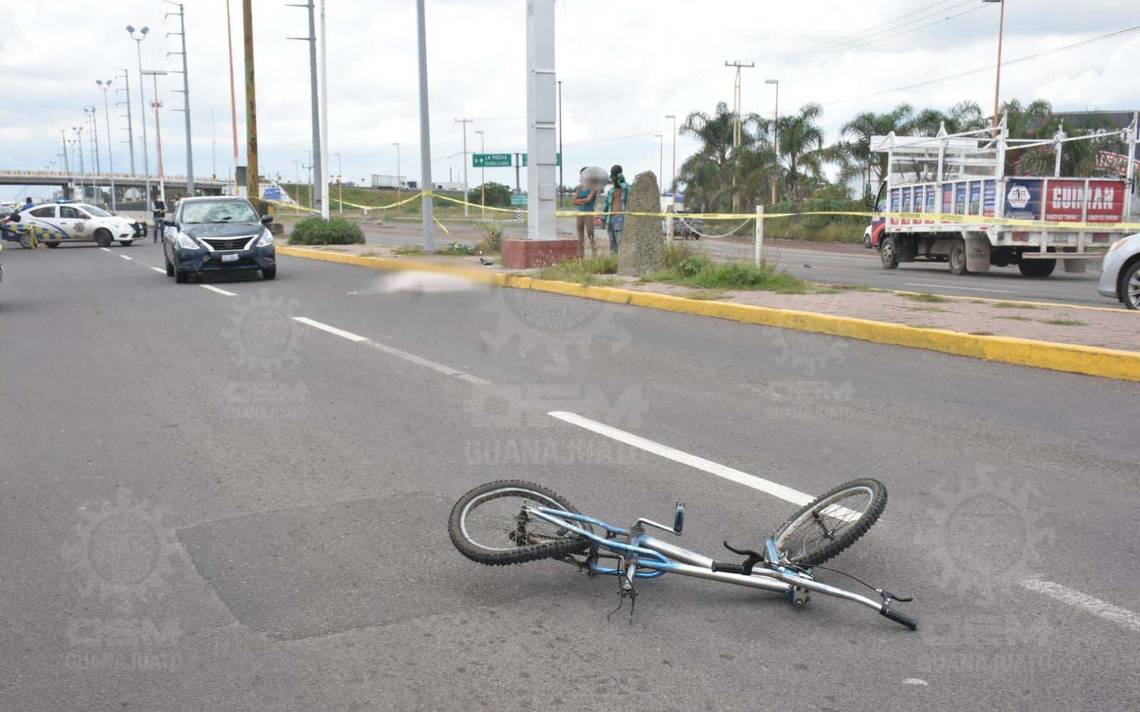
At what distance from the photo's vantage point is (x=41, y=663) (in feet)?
11.5

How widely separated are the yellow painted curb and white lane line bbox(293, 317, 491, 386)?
4.27m

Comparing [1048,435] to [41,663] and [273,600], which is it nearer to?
[273,600]

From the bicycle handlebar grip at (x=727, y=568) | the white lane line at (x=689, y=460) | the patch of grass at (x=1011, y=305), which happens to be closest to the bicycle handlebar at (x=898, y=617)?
the bicycle handlebar grip at (x=727, y=568)

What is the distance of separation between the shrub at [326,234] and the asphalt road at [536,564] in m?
20.9

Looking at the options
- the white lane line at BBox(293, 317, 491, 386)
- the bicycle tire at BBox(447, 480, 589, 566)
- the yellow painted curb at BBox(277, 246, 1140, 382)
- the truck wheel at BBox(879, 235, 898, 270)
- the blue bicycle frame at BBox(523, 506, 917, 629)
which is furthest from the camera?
the truck wheel at BBox(879, 235, 898, 270)

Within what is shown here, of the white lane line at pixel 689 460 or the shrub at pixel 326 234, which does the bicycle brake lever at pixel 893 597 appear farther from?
the shrub at pixel 326 234

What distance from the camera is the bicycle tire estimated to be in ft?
13.5

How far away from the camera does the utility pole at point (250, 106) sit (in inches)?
1361

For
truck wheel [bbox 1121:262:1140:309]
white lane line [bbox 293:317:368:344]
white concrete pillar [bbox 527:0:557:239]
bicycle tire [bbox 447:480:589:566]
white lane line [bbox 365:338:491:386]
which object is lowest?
white lane line [bbox 365:338:491:386]

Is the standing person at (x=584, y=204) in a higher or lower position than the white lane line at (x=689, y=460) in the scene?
higher

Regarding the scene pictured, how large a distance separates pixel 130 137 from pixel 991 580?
358 ft

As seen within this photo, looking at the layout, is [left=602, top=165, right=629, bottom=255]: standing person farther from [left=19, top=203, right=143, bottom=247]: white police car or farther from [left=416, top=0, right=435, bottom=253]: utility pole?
[left=19, top=203, right=143, bottom=247]: white police car

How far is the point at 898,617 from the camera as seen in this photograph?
368 cm

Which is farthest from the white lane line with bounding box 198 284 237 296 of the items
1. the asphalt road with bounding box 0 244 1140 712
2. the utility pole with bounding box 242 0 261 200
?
the utility pole with bounding box 242 0 261 200
